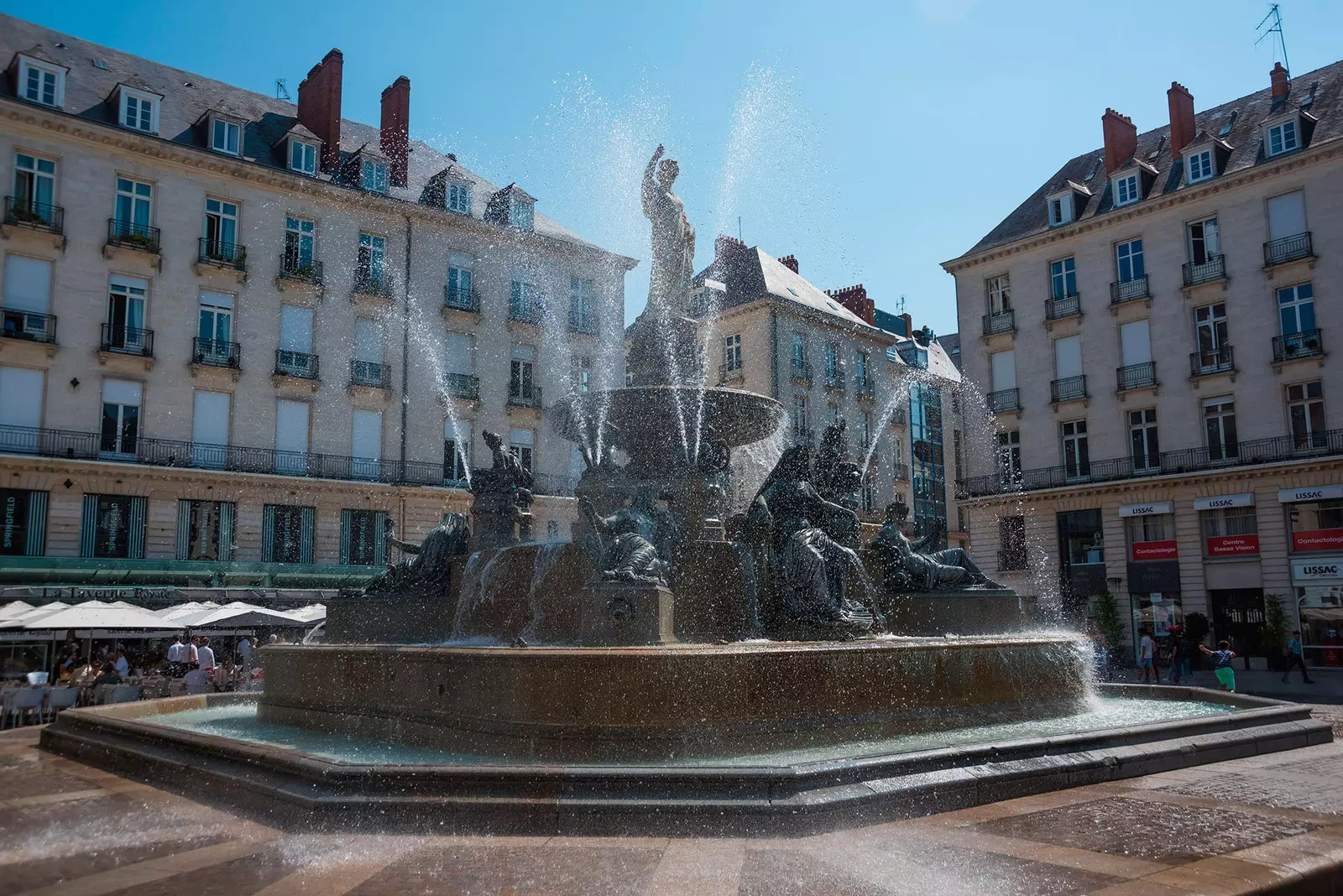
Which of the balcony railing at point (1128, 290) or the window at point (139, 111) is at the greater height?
the window at point (139, 111)

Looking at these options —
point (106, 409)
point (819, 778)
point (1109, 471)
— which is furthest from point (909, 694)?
point (1109, 471)

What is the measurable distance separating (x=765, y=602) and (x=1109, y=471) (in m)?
29.4

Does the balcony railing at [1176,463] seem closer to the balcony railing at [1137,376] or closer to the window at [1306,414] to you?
the window at [1306,414]

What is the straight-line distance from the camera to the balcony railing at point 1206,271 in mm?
33750

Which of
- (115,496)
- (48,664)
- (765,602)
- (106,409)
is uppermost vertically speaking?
(106,409)

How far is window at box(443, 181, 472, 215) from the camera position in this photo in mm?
37219

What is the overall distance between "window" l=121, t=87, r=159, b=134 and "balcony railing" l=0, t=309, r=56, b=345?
21.3 ft

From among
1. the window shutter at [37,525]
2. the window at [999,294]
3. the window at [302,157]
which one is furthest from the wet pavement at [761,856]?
the window at [999,294]

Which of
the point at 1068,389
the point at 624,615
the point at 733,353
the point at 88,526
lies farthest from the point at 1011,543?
the point at 624,615

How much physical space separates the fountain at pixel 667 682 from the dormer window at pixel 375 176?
2484cm

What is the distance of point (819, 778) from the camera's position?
229 inches

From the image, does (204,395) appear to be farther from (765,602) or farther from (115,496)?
(765,602)

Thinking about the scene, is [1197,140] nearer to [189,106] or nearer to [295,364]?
[295,364]

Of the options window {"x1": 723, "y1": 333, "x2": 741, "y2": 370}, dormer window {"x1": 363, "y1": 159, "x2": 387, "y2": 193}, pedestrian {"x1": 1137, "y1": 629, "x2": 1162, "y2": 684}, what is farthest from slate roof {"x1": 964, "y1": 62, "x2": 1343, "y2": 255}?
dormer window {"x1": 363, "y1": 159, "x2": 387, "y2": 193}
